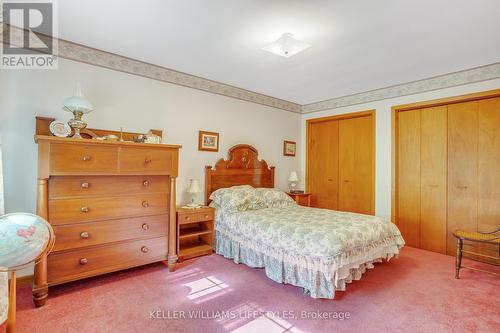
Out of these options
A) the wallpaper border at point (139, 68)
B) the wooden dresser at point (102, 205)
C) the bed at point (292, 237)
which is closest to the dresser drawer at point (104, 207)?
the wooden dresser at point (102, 205)

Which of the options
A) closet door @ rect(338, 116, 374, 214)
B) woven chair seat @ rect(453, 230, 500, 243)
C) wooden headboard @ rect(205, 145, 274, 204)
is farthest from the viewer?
closet door @ rect(338, 116, 374, 214)

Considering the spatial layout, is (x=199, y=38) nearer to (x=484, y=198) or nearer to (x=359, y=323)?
(x=359, y=323)

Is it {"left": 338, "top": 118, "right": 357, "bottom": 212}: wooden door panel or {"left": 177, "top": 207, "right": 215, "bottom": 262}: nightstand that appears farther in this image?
{"left": 338, "top": 118, "right": 357, "bottom": 212}: wooden door panel

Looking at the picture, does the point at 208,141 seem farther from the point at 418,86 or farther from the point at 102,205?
the point at 418,86

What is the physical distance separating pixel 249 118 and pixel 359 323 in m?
3.37

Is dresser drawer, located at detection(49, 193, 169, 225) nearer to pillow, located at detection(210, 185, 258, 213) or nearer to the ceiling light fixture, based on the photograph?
pillow, located at detection(210, 185, 258, 213)

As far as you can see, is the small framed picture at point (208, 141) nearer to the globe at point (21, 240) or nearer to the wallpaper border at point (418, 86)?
the wallpaper border at point (418, 86)

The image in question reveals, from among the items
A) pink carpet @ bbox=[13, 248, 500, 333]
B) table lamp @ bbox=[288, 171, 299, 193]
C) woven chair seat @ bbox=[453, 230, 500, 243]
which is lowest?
pink carpet @ bbox=[13, 248, 500, 333]

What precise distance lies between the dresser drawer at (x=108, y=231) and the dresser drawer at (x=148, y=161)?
52 cm

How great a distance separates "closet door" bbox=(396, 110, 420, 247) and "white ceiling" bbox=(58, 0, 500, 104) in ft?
2.35

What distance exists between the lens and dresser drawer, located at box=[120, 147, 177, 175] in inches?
104

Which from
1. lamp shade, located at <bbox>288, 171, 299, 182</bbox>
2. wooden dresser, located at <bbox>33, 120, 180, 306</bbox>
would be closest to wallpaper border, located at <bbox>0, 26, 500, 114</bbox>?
wooden dresser, located at <bbox>33, 120, 180, 306</bbox>

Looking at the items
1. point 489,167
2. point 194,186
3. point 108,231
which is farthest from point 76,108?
point 489,167

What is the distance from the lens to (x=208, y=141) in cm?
397
